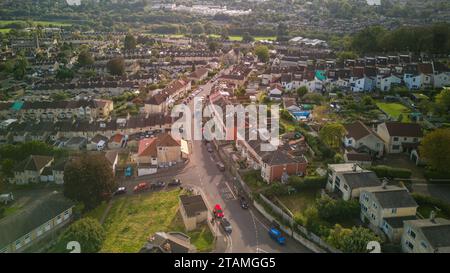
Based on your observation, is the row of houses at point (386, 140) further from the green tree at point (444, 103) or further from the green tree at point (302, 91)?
the green tree at point (302, 91)

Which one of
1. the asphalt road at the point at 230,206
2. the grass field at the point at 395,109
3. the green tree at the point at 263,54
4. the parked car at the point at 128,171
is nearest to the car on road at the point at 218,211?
the asphalt road at the point at 230,206

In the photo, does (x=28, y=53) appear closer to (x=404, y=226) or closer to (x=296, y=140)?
(x=296, y=140)

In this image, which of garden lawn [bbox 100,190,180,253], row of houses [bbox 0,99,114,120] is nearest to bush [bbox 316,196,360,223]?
garden lawn [bbox 100,190,180,253]

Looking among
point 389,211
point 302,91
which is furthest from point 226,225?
point 302,91

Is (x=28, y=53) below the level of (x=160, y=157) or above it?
above

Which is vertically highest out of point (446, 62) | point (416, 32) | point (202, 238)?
point (416, 32)
